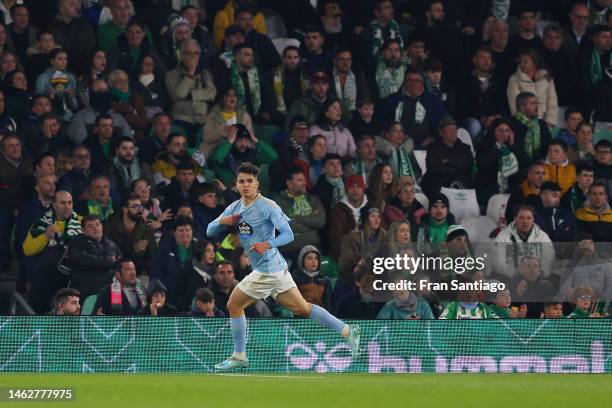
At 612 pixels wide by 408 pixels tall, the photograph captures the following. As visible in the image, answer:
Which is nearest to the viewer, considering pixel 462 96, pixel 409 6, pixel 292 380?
pixel 292 380

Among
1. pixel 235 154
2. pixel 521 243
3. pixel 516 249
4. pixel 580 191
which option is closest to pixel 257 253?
pixel 516 249

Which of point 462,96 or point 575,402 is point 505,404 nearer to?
point 575,402

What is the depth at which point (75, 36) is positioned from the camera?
2123 cm

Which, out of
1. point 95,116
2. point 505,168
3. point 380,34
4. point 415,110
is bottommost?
point 505,168

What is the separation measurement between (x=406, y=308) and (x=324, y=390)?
409 cm

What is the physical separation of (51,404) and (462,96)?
1125cm

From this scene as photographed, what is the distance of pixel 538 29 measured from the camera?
938 inches

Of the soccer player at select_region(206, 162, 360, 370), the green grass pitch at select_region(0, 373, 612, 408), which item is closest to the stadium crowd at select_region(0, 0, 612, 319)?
the green grass pitch at select_region(0, 373, 612, 408)

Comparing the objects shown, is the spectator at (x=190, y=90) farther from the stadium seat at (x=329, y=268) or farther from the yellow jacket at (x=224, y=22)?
the stadium seat at (x=329, y=268)

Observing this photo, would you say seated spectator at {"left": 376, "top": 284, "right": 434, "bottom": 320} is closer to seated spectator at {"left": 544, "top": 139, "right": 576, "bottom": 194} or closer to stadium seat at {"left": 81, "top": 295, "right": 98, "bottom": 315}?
stadium seat at {"left": 81, "top": 295, "right": 98, "bottom": 315}

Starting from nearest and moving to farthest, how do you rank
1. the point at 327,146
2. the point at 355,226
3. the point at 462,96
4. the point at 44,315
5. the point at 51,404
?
the point at 51,404 → the point at 44,315 → the point at 355,226 → the point at 327,146 → the point at 462,96

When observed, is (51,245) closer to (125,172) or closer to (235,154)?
(125,172)

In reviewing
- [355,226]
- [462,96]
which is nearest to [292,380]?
[355,226]

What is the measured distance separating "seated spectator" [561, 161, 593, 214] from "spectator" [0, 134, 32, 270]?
750 centimetres
